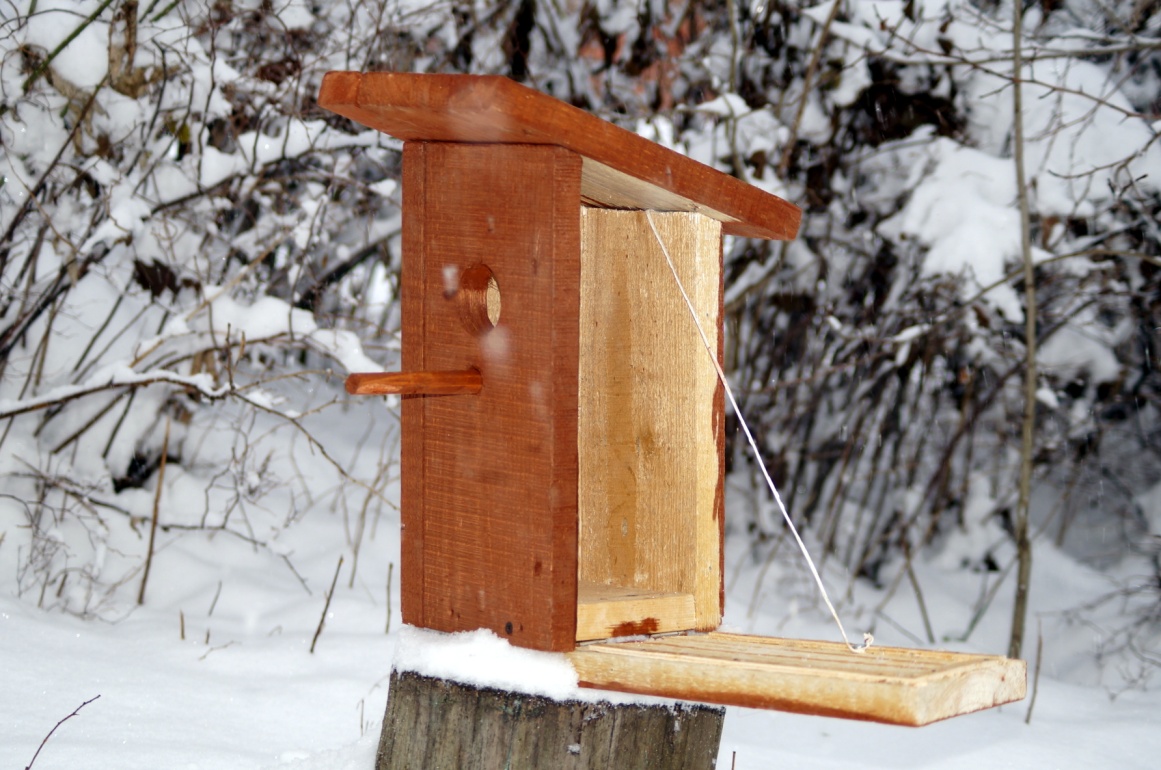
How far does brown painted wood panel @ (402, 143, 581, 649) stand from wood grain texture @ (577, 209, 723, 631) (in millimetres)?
293

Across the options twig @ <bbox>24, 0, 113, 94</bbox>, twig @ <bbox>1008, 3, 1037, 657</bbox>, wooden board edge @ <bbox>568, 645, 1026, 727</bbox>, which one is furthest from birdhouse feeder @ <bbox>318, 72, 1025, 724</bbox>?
twig @ <bbox>24, 0, 113, 94</bbox>

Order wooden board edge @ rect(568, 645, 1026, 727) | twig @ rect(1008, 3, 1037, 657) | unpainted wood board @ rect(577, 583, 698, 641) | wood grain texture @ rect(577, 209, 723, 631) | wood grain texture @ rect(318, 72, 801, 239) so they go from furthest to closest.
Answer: twig @ rect(1008, 3, 1037, 657), wood grain texture @ rect(577, 209, 723, 631), unpainted wood board @ rect(577, 583, 698, 641), wood grain texture @ rect(318, 72, 801, 239), wooden board edge @ rect(568, 645, 1026, 727)

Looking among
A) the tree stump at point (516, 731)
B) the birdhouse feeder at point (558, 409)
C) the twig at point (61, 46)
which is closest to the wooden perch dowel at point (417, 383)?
the birdhouse feeder at point (558, 409)

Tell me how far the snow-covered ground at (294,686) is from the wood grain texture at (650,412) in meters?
0.26

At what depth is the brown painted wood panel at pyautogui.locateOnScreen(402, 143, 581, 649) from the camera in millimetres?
1666

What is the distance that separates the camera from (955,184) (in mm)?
4055

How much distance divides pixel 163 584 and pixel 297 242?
125 centimetres

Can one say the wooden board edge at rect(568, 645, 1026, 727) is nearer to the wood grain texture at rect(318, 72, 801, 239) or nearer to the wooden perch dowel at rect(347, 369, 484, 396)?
the wooden perch dowel at rect(347, 369, 484, 396)

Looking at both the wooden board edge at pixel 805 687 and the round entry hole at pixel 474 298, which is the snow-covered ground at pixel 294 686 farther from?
the round entry hole at pixel 474 298

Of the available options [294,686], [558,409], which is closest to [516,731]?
[558,409]

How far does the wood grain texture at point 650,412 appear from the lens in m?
2.00

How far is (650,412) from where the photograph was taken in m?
2.05

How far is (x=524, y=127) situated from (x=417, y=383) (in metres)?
0.37

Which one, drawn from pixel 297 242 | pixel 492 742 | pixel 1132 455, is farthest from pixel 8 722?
pixel 1132 455
